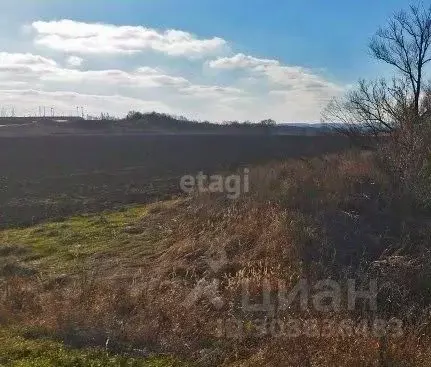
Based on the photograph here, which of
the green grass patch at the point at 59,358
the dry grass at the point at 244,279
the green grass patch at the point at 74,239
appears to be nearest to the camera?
the green grass patch at the point at 59,358

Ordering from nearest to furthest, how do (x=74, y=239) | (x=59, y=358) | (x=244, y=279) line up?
(x=59, y=358)
(x=244, y=279)
(x=74, y=239)

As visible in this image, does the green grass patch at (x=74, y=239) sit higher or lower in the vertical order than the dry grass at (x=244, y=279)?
lower

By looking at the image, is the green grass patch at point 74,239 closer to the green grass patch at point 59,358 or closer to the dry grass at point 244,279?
the dry grass at point 244,279

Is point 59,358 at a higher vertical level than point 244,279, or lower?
lower

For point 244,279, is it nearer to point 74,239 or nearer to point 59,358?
point 59,358

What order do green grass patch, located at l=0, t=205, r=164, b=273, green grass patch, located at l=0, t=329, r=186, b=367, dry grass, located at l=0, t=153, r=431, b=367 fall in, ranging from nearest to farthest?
green grass patch, located at l=0, t=329, r=186, b=367, dry grass, located at l=0, t=153, r=431, b=367, green grass patch, located at l=0, t=205, r=164, b=273

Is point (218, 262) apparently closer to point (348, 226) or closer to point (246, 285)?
point (246, 285)

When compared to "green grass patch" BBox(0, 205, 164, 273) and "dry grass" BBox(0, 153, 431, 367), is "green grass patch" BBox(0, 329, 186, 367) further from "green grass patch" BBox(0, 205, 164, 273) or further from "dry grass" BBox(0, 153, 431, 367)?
"green grass patch" BBox(0, 205, 164, 273)

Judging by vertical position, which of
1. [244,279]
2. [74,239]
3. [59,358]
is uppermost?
[244,279]

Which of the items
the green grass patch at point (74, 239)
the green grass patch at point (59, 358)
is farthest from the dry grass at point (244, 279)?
the green grass patch at point (74, 239)

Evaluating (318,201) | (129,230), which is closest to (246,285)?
(318,201)

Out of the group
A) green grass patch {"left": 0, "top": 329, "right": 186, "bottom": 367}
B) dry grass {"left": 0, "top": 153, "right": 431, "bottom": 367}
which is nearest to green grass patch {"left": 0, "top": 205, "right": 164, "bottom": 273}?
dry grass {"left": 0, "top": 153, "right": 431, "bottom": 367}

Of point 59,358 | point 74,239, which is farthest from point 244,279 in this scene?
point 74,239

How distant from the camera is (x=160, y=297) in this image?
7969 mm
